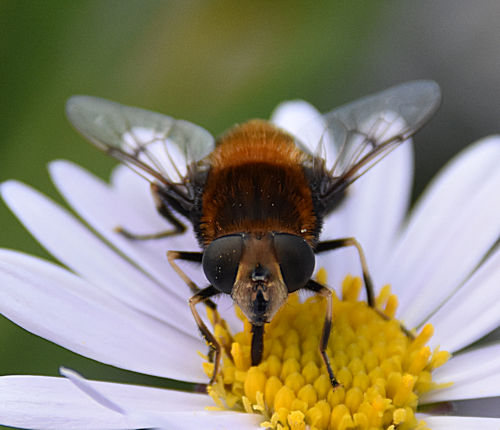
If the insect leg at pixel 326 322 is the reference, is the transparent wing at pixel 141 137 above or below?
above

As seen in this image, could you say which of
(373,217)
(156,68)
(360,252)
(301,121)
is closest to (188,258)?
(360,252)

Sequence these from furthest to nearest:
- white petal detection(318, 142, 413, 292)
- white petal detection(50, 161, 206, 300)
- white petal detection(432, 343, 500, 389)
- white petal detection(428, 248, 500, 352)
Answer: white petal detection(318, 142, 413, 292)
white petal detection(50, 161, 206, 300)
white petal detection(428, 248, 500, 352)
white petal detection(432, 343, 500, 389)

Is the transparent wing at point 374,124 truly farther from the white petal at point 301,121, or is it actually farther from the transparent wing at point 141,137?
the transparent wing at point 141,137

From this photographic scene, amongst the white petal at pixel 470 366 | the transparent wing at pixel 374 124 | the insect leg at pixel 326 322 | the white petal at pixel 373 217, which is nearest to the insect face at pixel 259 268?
the insect leg at pixel 326 322

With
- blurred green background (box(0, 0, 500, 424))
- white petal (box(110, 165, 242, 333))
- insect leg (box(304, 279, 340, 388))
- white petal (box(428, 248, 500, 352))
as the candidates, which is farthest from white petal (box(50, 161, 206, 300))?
white petal (box(428, 248, 500, 352))

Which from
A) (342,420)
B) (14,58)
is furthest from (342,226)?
(14,58)

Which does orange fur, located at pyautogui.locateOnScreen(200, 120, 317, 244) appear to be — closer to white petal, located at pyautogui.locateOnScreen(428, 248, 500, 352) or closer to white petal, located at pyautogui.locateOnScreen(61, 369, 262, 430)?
white petal, located at pyautogui.locateOnScreen(61, 369, 262, 430)

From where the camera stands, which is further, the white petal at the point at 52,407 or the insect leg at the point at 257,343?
the insect leg at the point at 257,343
